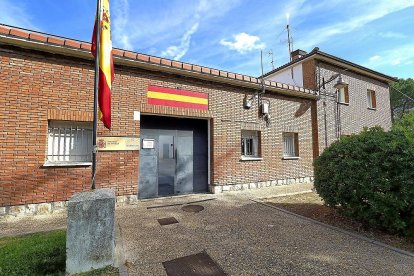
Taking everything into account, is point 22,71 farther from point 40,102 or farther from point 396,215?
point 396,215

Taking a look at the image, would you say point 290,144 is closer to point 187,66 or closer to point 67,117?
point 187,66

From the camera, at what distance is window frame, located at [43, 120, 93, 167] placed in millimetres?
5992

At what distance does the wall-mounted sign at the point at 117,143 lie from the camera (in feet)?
20.7

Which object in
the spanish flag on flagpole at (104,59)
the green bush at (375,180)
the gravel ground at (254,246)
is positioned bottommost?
the gravel ground at (254,246)

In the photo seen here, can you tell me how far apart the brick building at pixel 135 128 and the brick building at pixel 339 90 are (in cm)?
200

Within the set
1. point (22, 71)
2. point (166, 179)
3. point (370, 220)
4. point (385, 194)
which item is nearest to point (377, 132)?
point (385, 194)

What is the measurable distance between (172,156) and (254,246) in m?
4.65

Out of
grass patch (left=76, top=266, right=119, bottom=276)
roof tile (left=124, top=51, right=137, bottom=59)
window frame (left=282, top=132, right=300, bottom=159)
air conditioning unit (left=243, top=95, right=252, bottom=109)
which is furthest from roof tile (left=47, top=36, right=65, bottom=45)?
window frame (left=282, top=132, right=300, bottom=159)

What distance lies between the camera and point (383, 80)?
15.1 metres

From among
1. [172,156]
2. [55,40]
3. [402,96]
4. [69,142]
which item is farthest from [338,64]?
[402,96]

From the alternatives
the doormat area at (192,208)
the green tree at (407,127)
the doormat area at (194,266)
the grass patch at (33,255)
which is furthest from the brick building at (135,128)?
the green tree at (407,127)

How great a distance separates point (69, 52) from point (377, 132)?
772 centimetres

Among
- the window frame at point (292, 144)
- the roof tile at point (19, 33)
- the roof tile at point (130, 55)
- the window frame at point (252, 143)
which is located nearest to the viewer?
the roof tile at point (19, 33)

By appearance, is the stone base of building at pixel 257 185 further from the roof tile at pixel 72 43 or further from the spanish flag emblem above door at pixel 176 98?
the roof tile at pixel 72 43
